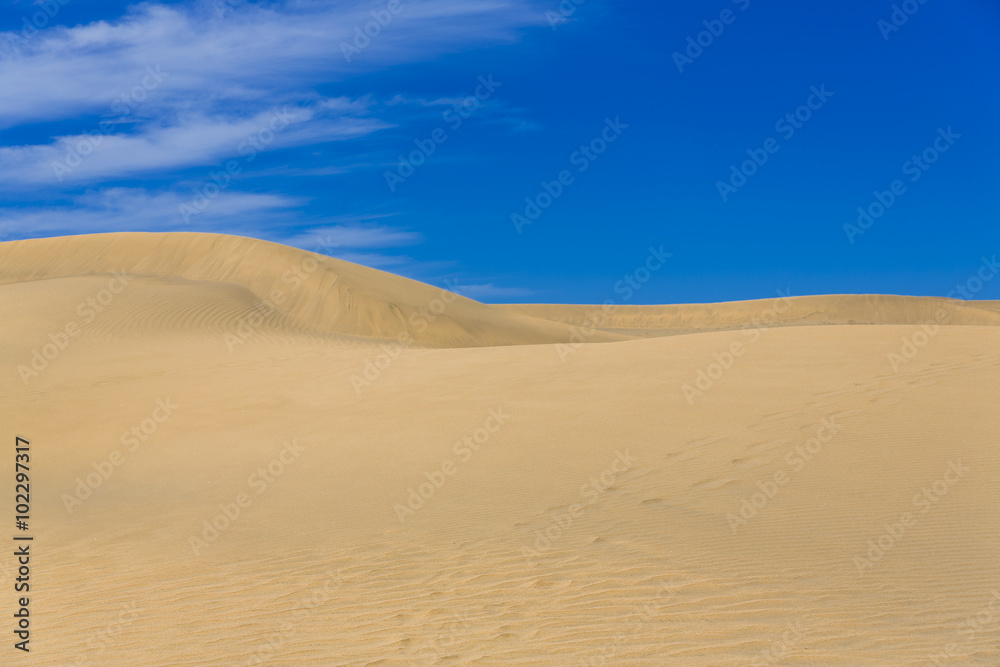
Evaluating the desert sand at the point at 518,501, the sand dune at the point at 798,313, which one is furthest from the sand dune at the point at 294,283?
the sand dune at the point at 798,313

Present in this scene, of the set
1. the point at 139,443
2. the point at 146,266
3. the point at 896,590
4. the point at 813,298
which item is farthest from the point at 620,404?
the point at 813,298

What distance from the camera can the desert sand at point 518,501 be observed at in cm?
489

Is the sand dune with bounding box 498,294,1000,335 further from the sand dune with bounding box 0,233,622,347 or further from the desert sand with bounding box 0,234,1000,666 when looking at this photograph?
the desert sand with bounding box 0,234,1000,666

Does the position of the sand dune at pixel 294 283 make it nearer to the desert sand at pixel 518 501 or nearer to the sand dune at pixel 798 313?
the desert sand at pixel 518 501

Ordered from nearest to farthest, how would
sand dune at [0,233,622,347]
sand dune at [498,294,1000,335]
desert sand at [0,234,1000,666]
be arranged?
1. desert sand at [0,234,1000,666]
2. sand dune at [0,233,622,347]
3. sand dune at [498,294,1000,335]

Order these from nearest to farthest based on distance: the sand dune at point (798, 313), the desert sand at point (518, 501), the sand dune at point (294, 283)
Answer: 1. the desert sand at point (518, 501)
2. the sand dune at point (294, 283)
3. the sand dune at point (798, 313)

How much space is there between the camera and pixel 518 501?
8.05 m

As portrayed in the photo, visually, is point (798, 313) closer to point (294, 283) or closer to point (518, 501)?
point (294, 283)

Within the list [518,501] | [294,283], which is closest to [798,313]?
[294,283]

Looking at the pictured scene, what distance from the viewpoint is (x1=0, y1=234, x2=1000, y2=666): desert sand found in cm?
489

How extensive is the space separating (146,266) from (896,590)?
121 ft

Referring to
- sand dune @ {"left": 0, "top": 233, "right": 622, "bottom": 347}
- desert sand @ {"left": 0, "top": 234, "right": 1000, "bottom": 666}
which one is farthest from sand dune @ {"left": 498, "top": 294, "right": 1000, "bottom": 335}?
desert sand @ {"left": 0, "top": 234, "right": 1000, "bottom": 666}

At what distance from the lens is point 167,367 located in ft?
55.8

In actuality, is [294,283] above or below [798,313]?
below
